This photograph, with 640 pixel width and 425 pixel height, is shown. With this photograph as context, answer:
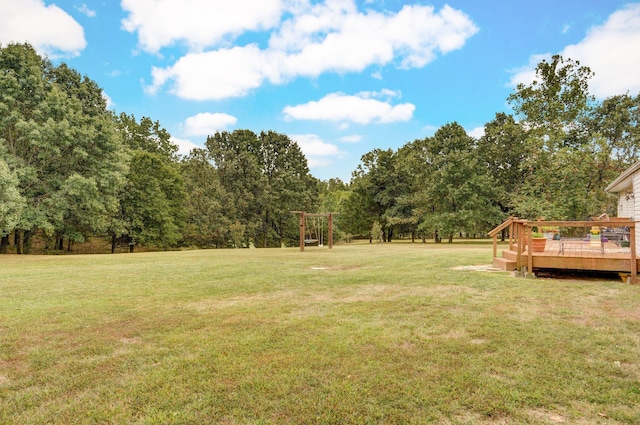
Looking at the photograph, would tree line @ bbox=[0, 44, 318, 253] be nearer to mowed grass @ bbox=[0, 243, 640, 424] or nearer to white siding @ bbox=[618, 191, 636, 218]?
mowed grass @ bbox=[0, 243, 640, 424]

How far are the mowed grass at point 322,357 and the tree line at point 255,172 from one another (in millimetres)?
15504

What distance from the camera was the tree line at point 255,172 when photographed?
18906 mm

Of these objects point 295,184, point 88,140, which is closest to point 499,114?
point 295,184

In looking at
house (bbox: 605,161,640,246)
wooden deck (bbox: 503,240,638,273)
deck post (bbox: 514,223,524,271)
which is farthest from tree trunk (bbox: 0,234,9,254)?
house (bbox: 605,161,640,246)

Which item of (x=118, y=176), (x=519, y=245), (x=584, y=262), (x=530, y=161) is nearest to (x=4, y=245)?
(x=118, y=176)

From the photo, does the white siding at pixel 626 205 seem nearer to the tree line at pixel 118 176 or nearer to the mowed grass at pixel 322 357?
the mowed grass at pixel 322 357

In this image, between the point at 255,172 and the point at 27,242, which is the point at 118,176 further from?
the point at 255,172

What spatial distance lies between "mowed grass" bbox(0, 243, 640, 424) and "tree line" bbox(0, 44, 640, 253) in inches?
610

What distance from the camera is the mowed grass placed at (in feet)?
7.78

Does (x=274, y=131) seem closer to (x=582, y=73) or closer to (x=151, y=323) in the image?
(x=582, y=73)

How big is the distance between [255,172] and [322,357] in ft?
104

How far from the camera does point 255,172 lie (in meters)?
33.8

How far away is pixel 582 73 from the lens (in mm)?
26297

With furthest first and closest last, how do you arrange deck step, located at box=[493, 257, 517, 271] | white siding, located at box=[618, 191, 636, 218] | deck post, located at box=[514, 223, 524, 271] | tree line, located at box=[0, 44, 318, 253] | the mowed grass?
tree line, located at box=[0, 44, 318, 253] < white siding, located at box=[618, 191, 636, 218] < deck step, located at box=[493, 257, 517, 271] < deck post, located at box=[514, 223, 524, 271] < the mowed grass
